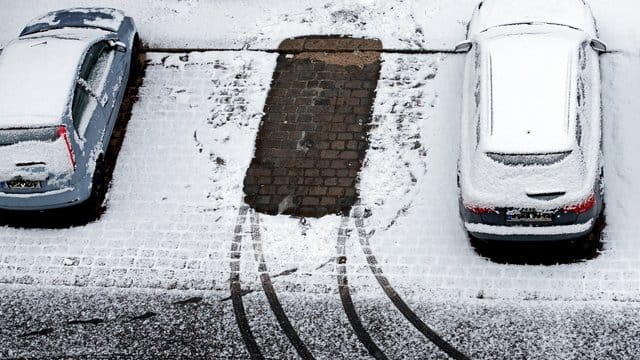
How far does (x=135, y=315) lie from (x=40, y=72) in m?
4.01

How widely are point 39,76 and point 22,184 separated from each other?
170cm

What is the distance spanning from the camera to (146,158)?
1285 cm

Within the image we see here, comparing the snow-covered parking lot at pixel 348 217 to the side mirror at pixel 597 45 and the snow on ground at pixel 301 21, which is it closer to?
the snow on ground at pixel 301 21

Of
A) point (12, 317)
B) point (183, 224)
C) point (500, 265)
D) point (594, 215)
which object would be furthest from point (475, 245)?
point (12, 317)

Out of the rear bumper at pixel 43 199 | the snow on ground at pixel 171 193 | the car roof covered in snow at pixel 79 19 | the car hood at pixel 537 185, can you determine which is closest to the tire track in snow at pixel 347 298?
the snow on ground at pixel 171 193

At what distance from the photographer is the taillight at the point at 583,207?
33.9 feet

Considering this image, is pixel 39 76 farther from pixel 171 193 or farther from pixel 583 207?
pixel 583 207

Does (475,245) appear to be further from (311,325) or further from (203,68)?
(203,68)

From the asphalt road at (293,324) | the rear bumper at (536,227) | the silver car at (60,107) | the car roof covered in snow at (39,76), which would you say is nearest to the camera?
the asphalt road at (293,324)

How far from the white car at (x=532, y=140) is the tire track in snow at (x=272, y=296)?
8.29 ft

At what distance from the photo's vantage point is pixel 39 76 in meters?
12.4

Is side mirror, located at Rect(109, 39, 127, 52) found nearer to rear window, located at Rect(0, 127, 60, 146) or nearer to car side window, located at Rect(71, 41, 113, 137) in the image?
car side window, located at Rect(71, 41, 113, 137)

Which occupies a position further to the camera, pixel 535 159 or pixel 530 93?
pixel 530 93

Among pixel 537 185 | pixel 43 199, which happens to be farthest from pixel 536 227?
pixel 43 199
